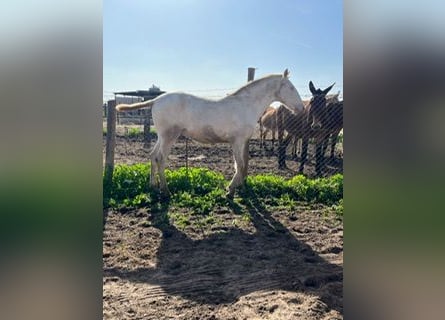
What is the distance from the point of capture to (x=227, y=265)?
3.39 m

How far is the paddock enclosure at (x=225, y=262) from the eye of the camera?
2582 mm

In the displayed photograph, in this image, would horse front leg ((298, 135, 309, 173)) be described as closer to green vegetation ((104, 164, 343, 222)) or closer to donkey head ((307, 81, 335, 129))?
donkey head ((307, 81, 335, 129))

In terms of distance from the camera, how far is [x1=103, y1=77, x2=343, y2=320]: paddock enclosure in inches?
102

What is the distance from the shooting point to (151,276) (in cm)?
317

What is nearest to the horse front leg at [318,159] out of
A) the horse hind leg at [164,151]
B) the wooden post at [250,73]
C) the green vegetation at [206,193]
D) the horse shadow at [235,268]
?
the green vegetation at [206,193]

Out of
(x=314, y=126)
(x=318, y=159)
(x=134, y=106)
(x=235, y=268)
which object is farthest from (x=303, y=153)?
(x=235, y=268)

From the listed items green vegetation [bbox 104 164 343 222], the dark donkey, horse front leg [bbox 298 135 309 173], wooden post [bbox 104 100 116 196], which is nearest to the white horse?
green vegetation [bbox 104 164 343 222]

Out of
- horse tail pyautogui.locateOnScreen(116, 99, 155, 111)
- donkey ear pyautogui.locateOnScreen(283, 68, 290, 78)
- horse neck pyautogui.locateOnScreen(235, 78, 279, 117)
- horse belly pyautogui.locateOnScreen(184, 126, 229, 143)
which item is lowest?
horse belly pyautogui.locateOnScreen(184, 126, 229, 143)

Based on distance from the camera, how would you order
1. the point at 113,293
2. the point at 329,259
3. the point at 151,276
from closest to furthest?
the point at 113,293 → the point at 151,276 → the point at 329,259

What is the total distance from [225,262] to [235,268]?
18cm
